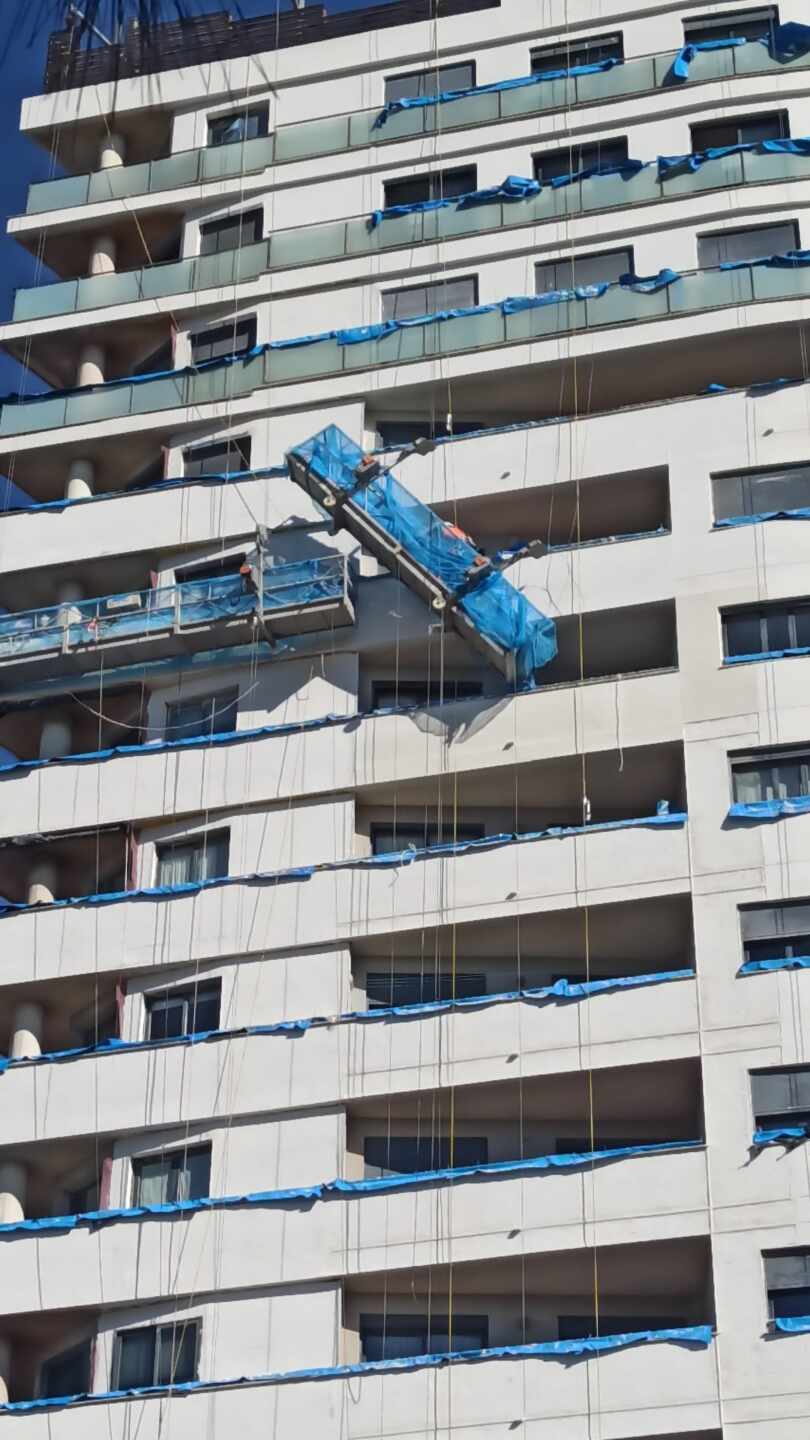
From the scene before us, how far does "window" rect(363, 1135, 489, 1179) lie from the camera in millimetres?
43281

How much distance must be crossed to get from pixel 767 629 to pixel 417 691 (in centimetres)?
755

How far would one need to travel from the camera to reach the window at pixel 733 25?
54.2 meters

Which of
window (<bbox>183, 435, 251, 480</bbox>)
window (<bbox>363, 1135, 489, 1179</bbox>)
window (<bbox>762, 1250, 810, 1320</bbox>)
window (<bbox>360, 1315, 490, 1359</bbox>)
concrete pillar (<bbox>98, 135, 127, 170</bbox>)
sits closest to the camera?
window (<bbox>762, 1250, 810, 1320</bbox>)

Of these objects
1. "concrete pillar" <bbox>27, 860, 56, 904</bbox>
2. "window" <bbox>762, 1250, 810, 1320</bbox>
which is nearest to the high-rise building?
"window" <bbox>762, 1250, 810, 1320</bbox>

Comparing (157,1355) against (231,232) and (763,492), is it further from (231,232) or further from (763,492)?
(231,232)

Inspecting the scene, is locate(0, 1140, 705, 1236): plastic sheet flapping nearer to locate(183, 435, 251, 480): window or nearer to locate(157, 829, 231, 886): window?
locate(157, 829, 231, 886): window

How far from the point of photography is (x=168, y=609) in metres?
48.6

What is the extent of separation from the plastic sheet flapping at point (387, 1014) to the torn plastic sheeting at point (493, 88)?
872 inches

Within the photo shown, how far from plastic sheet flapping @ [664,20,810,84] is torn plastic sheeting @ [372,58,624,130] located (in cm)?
152

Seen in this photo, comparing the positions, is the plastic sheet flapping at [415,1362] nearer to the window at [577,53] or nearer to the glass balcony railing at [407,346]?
the glass balcony railing at [407,346]

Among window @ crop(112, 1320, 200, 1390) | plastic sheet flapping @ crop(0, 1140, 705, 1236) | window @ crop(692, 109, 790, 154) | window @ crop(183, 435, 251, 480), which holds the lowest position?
window @ crop(112, 1320, 200, 1390)

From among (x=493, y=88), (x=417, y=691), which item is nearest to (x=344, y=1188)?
(x=417, y=691)

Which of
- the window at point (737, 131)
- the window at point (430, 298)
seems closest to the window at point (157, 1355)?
the window at point (430, 298)

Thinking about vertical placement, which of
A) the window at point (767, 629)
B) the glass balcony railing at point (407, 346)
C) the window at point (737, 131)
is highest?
the window at point (737, 131)
